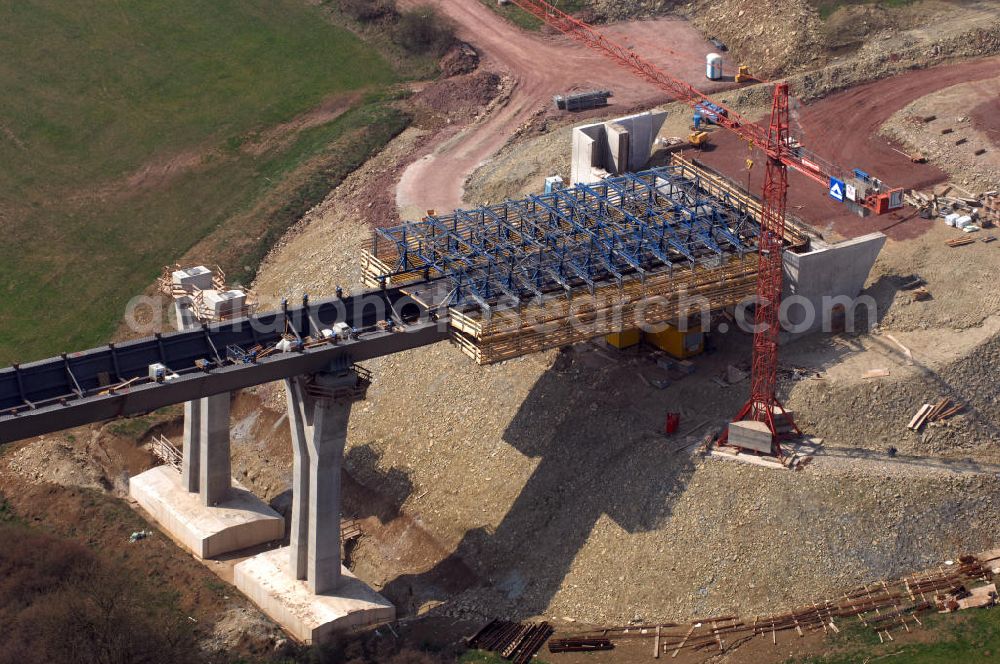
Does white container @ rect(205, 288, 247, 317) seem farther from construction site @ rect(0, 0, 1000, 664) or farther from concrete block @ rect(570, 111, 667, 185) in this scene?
concrete block @ rect(570, 111, 667, 185)

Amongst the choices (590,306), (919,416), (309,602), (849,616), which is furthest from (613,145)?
(849,616)

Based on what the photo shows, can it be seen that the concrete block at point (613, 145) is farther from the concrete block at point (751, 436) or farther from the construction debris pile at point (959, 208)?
the concrete block at point (751, 436)

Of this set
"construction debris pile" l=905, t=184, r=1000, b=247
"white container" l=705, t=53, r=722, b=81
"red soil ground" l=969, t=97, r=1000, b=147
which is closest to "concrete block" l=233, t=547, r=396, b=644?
"construction debris pile" l=905, t=184, r=1000, b=247

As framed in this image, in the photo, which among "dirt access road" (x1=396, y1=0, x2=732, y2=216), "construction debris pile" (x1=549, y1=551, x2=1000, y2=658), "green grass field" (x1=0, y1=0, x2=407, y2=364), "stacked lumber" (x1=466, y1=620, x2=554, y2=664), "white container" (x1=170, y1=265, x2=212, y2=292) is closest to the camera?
"construction debris pile" (x1=549, y1=551, x2=1000, y2=658)

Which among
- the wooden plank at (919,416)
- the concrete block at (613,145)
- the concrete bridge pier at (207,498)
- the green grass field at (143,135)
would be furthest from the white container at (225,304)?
the wooden plank at (919,416)

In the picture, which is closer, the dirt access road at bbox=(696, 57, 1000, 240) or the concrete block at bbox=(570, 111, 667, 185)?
the dirt access road at bbox=(696, 57, 1000, 240)

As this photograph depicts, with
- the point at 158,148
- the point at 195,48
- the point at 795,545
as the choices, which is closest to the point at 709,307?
the point at 795,545

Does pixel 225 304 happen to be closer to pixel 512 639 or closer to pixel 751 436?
pixel 512 639
